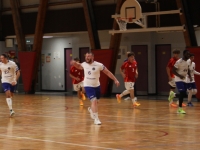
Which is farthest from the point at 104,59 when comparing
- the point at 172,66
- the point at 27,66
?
the point at 172,66

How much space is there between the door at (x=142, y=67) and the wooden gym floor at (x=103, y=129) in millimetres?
9052

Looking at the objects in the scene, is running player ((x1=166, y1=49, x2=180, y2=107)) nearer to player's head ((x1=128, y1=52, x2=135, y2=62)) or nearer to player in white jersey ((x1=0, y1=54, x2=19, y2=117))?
Result: player's head ((x1=128, y1=52, x2=135, y2=62))

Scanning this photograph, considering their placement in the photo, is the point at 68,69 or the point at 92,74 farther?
the point at 68,69

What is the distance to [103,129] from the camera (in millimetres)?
13492

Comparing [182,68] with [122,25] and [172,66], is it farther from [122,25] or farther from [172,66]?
[122,25]

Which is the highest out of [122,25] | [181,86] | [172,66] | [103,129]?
[122,25]

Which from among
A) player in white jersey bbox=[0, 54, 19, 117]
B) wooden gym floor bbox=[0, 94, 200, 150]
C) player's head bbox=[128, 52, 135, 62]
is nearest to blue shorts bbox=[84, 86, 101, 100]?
wooden gym floor bbox=[0, 94, 200, 150]

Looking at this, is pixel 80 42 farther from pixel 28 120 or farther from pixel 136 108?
pixel 28 120

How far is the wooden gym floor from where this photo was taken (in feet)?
35.3

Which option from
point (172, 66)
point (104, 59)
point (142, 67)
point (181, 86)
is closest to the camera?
point (181, 86)

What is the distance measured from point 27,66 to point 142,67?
280 inches

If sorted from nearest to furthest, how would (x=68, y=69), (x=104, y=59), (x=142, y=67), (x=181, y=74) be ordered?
(x=181, y=74), (x=104, y=59), (x=142, y=67), (x=68, y=69)

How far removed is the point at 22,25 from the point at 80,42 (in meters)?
3.72

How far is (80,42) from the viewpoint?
31.6 metres
